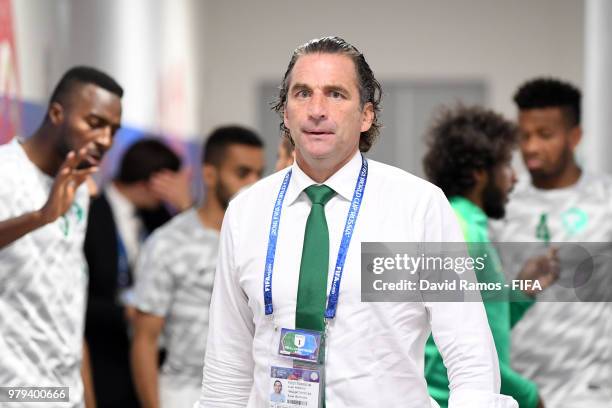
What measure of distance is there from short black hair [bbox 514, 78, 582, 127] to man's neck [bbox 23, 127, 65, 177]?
1.63m

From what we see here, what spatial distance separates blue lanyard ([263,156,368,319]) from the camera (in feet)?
6.16

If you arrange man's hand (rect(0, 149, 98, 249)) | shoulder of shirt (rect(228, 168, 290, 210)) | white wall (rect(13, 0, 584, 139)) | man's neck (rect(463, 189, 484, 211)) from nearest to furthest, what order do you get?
shoulder of shirt (rect(228, 168, 290, 210))
man's hand (rect(0, 149, 98, 249))
man's neck (rect(463, 189, 484, 211))
white wall (rect(13, 0, 584, 139))

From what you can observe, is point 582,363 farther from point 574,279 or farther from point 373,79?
point 373,79

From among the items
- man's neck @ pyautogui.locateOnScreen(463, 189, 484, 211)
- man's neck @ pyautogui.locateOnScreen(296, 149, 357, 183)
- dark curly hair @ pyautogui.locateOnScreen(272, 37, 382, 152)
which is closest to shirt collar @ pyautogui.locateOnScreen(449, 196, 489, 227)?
man's neck @ pyautogui.locateOnScreen(463, 189, 484, 211)

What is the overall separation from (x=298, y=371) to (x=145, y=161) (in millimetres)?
3249

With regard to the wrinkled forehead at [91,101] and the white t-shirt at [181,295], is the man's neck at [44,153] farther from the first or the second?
the white t-shirt at [181,295]

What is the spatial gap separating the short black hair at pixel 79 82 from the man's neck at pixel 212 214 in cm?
91

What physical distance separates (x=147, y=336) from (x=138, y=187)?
5.90 ft

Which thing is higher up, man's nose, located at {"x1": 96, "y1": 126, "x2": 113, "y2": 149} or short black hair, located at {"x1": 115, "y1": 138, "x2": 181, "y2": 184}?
man's nose, located at {"x1": 96, "y1": 126, "x2": 113, "y2": 149}

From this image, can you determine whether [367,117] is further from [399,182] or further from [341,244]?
[341,244]

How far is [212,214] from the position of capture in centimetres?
343

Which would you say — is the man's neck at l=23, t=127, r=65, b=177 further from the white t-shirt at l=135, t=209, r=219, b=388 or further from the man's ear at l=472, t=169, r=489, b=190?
the man's ear at l=472, t=169, r=489, b=190

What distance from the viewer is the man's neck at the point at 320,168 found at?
1.97 meters

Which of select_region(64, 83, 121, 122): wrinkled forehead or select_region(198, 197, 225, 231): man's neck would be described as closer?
select_region(64, 83, 121, 122): wrinkled forehead
